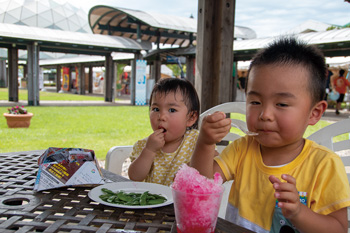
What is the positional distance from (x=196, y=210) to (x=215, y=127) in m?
0.36

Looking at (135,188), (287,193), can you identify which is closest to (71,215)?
(135,188)

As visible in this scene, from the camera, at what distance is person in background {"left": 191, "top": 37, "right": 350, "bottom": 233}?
1122 millimetres

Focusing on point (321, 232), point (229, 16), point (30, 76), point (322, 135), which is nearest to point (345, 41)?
point (229, 16)

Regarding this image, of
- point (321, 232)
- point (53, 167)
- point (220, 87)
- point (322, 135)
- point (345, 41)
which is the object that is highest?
point (345, 41)

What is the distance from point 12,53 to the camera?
51.6 ft

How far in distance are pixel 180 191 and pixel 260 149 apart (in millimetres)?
623

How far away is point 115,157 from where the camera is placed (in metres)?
2.20

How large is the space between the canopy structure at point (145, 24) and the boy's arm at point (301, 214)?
15967 mm

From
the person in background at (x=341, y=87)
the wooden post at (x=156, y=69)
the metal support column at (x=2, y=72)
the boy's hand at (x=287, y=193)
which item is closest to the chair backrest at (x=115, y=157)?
the boy's hand at (x=287, y=193)

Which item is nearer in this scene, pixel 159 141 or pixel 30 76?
pixel 159 141

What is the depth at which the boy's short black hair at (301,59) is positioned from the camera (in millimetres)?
1206

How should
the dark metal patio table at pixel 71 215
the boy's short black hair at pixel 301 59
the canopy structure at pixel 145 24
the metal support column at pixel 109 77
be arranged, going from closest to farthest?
the dark metal patio table at pixel 71 215 < the boy's short black hair at pixel 301 59 < the canopy structure at pixel 145 24 < the metal support column at pixel 109 77

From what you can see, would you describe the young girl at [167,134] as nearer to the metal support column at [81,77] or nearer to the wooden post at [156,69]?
the wooden post at [156,69]

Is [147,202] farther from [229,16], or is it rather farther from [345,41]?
[345,41]
